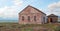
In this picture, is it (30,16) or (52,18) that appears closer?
(30,16)

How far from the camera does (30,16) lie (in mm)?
42094

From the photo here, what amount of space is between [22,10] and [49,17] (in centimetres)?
1072

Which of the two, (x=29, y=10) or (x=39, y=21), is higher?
(x=29, y=10)

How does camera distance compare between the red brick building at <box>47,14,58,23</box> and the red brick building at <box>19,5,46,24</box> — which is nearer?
the red brick building at <box>19,5,46,24</box>

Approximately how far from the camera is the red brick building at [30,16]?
41.6m

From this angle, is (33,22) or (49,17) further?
(49,17)

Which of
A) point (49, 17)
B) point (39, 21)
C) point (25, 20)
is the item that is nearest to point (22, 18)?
point (25, 20)

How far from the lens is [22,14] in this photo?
138ft

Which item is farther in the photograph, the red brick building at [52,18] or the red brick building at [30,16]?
the red brick building at [52,18]

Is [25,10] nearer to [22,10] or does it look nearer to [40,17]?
[22,10]

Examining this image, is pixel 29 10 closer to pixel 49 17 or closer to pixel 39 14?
pixel 39 14

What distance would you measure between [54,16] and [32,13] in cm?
910

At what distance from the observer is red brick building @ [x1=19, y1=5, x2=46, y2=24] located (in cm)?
4162

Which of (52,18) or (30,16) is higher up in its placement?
(30,16)
